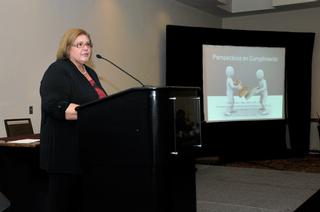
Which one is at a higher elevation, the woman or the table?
the woman

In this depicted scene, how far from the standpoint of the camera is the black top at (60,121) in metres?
1.85

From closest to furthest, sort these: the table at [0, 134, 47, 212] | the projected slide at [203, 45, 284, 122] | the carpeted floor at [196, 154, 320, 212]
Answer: the table at [0, 134, 47, 212], the carpeted floor at [196, 154, 320, 212], the projected slide at [203, 45, 284, 122]

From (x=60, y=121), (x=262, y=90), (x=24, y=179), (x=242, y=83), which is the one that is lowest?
(x=24, y=179)

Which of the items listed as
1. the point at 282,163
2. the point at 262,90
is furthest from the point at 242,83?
the point at 282,163

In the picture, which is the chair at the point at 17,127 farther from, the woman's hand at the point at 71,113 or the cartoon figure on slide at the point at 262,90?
the cartoon figure on slide at the point at 262,90

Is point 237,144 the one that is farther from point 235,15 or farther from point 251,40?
point 235,15

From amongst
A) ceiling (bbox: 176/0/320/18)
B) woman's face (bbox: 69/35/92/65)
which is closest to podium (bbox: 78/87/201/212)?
woman's face (bbox: 69/35/92/65)

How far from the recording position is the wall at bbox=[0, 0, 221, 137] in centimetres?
385

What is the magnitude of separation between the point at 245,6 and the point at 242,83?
68.6 inches

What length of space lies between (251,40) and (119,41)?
103 inches

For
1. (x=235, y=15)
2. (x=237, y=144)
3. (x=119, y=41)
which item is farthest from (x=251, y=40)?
(x=119, y=41)

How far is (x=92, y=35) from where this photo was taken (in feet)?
16.1

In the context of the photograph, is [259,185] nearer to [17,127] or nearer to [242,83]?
[242,83]

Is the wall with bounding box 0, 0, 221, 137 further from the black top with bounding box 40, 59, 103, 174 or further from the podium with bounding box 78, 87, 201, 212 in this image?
the podium with bounding box 78, 87, 201, 212
